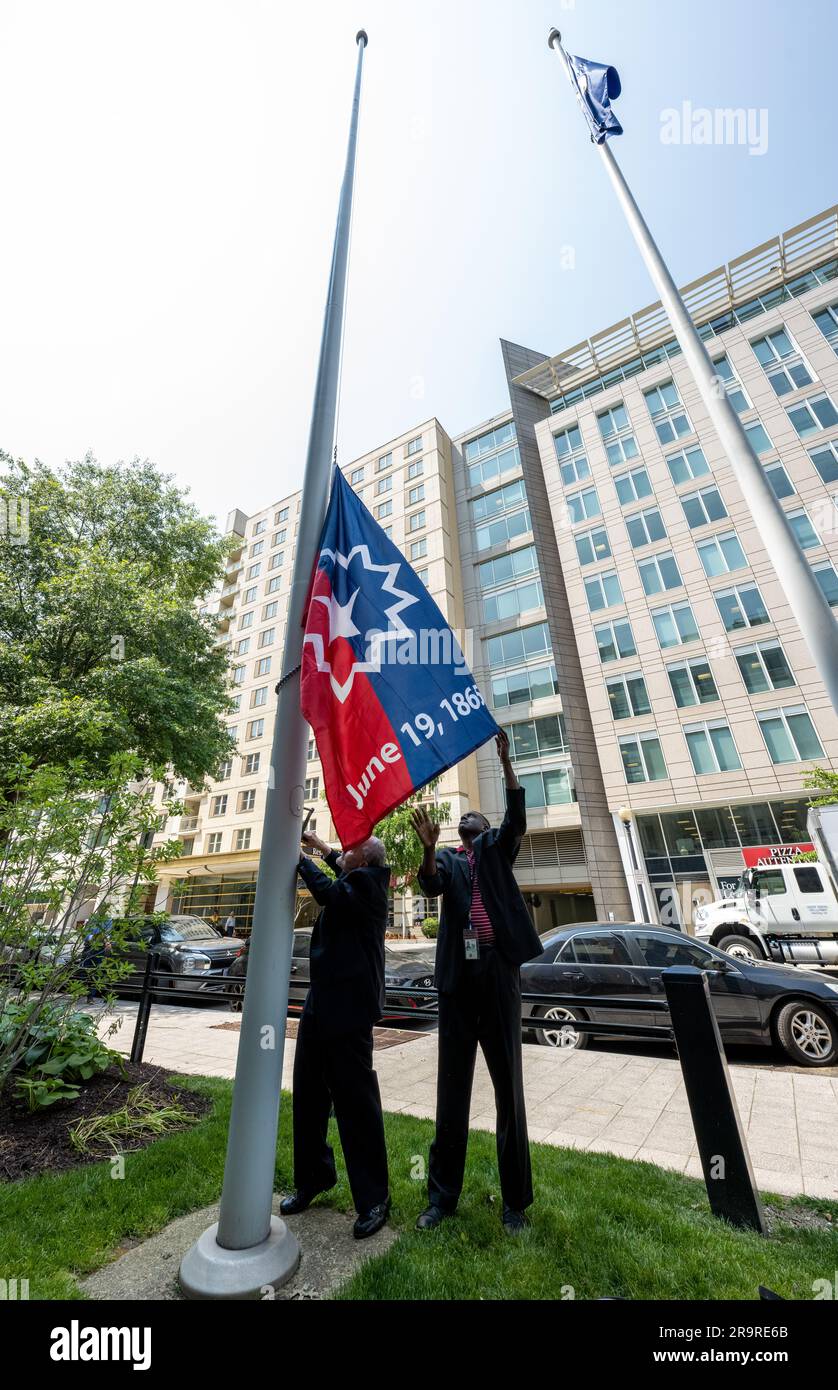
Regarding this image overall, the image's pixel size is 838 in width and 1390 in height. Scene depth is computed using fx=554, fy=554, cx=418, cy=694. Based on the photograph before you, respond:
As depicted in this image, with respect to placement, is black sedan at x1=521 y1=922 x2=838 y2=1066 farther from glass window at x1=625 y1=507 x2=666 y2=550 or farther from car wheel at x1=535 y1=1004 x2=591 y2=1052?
glass window at x1=625 y1=507 x2=666 y2=550

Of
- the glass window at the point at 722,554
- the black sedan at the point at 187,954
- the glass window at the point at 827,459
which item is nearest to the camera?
the black sedan at the point at 187,954

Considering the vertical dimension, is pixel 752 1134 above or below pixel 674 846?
below

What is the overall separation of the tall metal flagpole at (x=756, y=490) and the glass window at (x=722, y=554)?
2445 cm

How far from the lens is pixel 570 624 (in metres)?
32.4

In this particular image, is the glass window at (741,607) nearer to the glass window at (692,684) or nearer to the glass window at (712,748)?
the glass window at (692,684)

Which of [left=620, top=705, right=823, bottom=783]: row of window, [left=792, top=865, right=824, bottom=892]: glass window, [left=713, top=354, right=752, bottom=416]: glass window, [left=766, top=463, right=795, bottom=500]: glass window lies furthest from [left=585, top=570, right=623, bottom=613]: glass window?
[left=792, top=865, right=824, bottom=892]: glass window

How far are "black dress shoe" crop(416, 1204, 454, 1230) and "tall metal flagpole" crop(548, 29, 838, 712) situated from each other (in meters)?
3.40

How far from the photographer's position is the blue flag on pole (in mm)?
6496

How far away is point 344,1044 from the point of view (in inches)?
121

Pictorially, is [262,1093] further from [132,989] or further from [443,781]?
[443,781]

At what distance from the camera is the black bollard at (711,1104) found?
292cm

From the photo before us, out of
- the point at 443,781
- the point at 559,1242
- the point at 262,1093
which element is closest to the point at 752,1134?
the point at 559,1242

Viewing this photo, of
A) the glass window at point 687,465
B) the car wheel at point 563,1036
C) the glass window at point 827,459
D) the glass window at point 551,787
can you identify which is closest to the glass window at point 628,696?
the glass window at point 551,787

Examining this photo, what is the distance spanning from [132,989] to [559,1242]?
5122 millimetres
